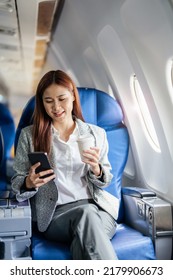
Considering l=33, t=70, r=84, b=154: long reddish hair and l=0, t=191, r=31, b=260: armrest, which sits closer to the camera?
l=0, t=191, r=31, b=260: armrest

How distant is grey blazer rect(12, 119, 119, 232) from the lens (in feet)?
5.19

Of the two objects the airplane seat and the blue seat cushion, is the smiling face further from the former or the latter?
the blue seat cushion

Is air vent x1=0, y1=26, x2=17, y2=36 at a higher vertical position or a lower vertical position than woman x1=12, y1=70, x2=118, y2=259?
higher

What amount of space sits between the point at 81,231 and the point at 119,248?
261 mm

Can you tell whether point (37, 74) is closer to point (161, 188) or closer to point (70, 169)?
point (70, 169)

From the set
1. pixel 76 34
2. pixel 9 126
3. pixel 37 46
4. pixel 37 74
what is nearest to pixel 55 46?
pixel 37 46

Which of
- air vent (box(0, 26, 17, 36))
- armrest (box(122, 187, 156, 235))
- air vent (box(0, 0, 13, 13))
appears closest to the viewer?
armrest (box(122, 187, 156, 235))

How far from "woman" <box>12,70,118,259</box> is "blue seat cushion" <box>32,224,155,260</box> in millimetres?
41

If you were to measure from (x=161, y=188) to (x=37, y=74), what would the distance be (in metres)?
0.95

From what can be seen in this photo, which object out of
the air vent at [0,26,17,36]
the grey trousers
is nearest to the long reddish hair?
the grey trousers

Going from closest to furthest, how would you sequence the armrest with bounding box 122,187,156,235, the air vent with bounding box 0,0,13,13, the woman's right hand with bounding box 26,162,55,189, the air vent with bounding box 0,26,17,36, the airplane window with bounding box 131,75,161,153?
1. the woman's right hand with bounding box 26,162,55,189
2. the armrest with bounding box 122,187,156,235
3. the air vent with bounding box 0,0,13,13
4. the airplane window with bounding box 131,75,161,153
5. the air vent with bounding box 0,26,17,36

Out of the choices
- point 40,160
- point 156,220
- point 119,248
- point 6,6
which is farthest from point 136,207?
point 6,6

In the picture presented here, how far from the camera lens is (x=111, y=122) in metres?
1.90
